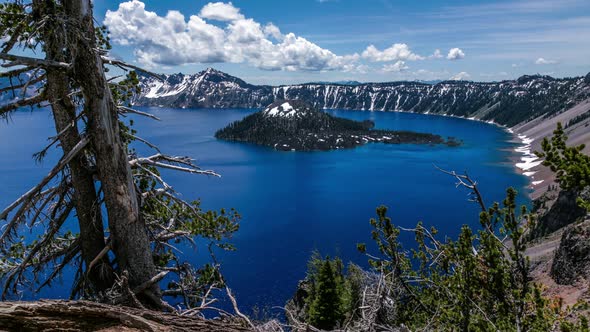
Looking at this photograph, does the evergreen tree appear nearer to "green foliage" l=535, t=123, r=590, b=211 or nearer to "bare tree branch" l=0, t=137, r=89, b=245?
"green foliage" l=535, t=123, r=590, b=211

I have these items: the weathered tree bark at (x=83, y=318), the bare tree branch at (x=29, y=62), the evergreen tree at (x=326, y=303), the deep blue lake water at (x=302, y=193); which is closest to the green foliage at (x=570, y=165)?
the weathered tree bark at (x=83, y=318)

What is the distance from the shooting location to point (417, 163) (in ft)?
429

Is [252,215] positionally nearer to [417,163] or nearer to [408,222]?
[408,222]

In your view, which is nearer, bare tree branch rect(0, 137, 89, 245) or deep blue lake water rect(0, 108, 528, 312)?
bare tree branch rect(0, 137, 89, 245)

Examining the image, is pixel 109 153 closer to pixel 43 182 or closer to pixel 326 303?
pixel 43 182

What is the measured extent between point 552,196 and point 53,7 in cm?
9563

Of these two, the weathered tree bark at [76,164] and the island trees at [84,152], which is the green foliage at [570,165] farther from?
the weathered tree bark at [76,164]

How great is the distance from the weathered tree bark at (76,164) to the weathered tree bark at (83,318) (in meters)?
1.56

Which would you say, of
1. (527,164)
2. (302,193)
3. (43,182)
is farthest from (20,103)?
(527,164)

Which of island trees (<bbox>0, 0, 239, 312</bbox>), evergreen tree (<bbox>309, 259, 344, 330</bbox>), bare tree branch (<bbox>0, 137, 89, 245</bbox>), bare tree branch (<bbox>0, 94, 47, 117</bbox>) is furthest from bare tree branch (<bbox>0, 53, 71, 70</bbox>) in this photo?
evergreen tree (<bbox>309, 259, 344, 330</bbox>)

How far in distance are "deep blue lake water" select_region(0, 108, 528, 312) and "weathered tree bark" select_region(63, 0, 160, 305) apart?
26.4 meters

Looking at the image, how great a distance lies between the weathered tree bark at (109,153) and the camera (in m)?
5.39

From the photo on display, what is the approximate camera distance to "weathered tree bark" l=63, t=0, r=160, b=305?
5.39 meters

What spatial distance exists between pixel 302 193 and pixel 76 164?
86.8 metres
